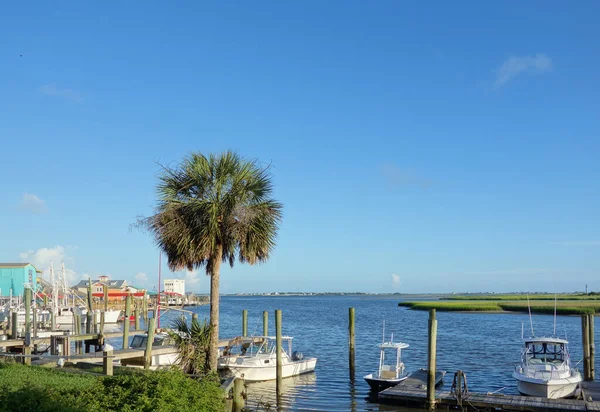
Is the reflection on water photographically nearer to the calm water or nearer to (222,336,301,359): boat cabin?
the calm water

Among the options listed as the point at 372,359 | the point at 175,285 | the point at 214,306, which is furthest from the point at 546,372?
the point at 175,285

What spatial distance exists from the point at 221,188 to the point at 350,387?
14509 millimetres

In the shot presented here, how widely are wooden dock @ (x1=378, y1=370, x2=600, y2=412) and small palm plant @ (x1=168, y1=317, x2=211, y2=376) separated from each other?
835 cm

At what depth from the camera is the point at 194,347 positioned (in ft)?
68.8

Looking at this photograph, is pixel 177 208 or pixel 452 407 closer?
pixel 177 208

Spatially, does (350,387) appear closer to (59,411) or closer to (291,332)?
(59,411)

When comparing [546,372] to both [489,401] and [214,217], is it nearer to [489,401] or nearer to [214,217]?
[489,401]

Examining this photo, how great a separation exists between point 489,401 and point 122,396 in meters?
16.1

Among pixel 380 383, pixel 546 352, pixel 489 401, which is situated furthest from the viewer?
pixel 546 352

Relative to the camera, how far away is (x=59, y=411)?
1061 centimetres

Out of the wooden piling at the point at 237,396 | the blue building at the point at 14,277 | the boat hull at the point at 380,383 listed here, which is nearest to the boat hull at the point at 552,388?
the boat hull at the point at 380,383

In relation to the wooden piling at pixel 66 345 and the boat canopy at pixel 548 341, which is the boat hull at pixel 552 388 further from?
the wooden piling at pixel 66 345

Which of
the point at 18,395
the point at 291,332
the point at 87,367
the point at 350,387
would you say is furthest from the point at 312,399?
A: the point at 291,332

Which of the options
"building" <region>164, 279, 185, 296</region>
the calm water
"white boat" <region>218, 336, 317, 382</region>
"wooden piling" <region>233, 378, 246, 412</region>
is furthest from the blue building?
"wooden piling" <region>233, 378, 246, 412</region>
